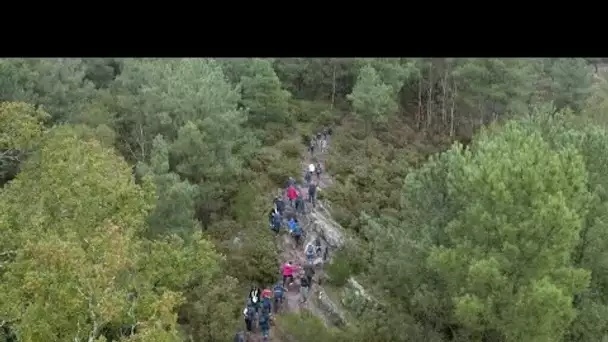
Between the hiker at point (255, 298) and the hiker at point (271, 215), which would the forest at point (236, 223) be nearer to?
the hiker at point (271, 215)

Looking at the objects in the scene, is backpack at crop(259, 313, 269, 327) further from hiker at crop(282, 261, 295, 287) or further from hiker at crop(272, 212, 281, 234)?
hiker at crop(272, 212, 281, 234)

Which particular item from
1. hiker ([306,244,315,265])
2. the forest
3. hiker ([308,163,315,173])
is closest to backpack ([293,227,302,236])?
the forest

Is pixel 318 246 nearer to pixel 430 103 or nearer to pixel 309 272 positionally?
pixel 309 272

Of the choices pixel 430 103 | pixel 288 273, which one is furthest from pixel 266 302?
pixel 430 103

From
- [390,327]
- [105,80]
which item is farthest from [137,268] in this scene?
[105,80]

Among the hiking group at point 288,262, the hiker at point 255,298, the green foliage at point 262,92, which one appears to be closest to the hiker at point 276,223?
the hiking group at point 288,262
